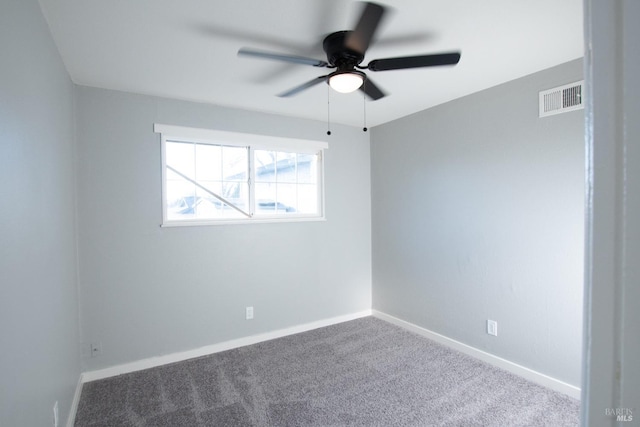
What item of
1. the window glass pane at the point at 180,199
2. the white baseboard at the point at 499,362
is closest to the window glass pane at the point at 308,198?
the window glass pane at the point at 180,199

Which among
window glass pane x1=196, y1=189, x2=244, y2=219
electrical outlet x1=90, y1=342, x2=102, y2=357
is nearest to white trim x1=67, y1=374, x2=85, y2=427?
electrical outlet x1=90, y1=342, x2=102, y2=357

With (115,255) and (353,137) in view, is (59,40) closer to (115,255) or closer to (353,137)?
(115,255)

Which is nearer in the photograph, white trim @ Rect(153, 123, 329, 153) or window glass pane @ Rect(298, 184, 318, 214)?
white trim @ Rect(153, 123, 329, 153)

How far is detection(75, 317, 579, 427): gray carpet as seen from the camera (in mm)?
2076

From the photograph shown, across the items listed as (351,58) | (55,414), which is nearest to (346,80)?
(351,58)

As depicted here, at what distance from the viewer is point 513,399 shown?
2264 mm

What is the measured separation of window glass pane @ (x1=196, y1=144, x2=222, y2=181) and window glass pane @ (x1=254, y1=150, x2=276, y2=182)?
15.2 inches

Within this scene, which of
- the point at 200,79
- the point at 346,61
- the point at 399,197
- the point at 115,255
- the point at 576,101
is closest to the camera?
the point at 346,61

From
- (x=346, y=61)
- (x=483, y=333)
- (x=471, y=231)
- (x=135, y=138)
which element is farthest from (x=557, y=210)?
(x=135, y=138)

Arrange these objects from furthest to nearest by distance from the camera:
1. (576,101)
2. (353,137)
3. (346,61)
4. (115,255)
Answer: (353,137), (115,255), (576,101), (346,61)

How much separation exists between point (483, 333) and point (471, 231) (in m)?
0.94

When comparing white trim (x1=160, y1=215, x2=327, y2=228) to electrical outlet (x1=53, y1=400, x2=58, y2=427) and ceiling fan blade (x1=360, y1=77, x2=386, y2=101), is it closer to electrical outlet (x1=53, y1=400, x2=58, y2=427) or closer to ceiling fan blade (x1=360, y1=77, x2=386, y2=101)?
electrical outlet (x1=53, y1=400, x2=58, y2=427)

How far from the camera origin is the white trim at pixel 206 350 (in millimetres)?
2607

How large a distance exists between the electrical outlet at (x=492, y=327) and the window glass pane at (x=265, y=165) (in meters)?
2.57
